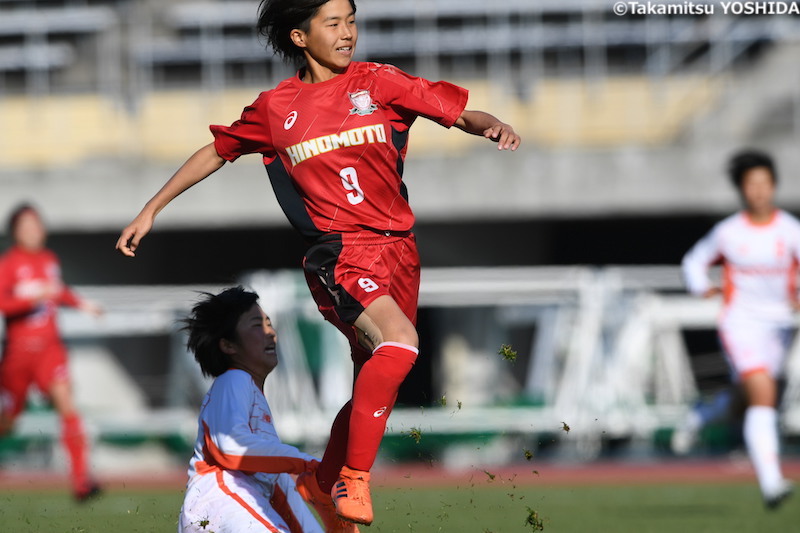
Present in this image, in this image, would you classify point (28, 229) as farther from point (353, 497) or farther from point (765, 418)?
point (353, 497)

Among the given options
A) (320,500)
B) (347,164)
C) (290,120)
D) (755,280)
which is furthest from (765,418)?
(290,120)

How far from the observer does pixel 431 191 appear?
659 inches

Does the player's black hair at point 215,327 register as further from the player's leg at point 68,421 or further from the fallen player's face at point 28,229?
the fallen player's face at point 28,229

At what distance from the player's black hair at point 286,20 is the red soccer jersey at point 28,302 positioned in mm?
6716

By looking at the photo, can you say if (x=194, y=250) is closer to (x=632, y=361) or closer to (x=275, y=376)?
(x=275, y=376)

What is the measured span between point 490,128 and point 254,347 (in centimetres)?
133

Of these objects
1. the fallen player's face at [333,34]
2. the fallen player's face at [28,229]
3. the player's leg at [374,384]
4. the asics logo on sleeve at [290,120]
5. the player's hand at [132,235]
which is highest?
the fallen player's face at [333,34]

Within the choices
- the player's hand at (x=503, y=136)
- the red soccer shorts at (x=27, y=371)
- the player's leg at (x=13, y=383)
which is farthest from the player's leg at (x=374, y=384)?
the player's leg at (x=13, y=383)

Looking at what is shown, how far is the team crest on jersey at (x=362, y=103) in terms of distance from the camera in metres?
4.73

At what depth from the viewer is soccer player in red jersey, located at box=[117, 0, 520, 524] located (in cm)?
462

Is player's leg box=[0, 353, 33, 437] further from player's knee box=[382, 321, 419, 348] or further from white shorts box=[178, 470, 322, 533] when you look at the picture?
player's knee box=[382, 321, 419, 348]

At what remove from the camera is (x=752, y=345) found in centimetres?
880

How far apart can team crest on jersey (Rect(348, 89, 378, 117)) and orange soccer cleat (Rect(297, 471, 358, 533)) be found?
1.45m

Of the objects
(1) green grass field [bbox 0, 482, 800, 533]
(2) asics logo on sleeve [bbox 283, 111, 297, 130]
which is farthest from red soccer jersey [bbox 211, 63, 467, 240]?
(1) green grass field [bbox 0, 482, 800, 533]
